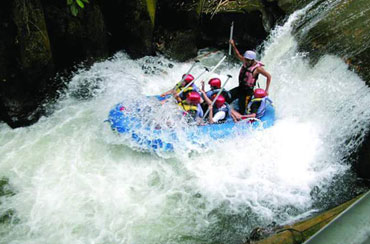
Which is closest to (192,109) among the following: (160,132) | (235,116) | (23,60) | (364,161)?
(160,132)

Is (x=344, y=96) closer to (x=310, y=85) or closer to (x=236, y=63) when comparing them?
(x=310, y=85)

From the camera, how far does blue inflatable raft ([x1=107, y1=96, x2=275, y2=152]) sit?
16.3 ft

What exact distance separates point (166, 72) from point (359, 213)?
6867 mm

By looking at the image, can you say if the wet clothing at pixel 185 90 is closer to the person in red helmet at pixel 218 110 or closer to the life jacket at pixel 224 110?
the person in red helmet at pixel 218 110

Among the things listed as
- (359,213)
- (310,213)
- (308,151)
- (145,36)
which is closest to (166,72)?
(145,36)

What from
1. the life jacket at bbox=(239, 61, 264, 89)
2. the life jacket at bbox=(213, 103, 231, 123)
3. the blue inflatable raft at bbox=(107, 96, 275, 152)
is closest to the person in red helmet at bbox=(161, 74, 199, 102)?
the life jacket at bbox=(213, 103, 231, 123)

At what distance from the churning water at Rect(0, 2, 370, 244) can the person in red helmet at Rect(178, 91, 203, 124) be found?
276mm

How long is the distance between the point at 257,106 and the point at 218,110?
0.68 meters

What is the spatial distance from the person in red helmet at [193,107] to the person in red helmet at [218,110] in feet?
0.57

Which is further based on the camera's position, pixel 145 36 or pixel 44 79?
pixel 145 36

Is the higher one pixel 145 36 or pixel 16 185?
pixel 145 36

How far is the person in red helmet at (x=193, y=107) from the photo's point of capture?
529 centimetres

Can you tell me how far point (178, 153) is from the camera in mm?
5102

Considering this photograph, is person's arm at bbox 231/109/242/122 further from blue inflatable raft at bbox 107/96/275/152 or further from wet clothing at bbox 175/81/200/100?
wet clothing at bbox 175/81/200/100
